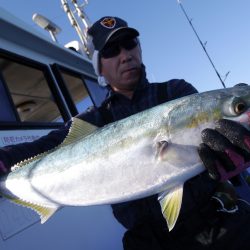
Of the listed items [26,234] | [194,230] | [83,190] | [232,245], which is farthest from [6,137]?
[232,245]

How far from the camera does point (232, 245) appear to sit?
8.43 ft

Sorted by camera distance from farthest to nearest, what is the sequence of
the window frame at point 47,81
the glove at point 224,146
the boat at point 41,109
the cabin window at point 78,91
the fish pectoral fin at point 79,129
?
the cabin window at point 78,91 → the window frame at point 47,81 → the boat at point 41,109 → the fish pectoral fin at point 79,129 → the glove at point 224,146

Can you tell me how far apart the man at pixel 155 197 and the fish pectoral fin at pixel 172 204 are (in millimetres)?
220

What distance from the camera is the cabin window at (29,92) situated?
5.57 metres

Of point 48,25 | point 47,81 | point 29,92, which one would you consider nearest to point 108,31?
point 47,81

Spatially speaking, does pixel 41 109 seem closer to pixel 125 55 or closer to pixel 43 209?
pixel 125 55

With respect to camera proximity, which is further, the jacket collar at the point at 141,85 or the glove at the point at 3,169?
the jacket collar at the point at 141,85

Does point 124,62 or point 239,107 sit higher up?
point 124,62

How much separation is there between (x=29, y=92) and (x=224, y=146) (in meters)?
5.15

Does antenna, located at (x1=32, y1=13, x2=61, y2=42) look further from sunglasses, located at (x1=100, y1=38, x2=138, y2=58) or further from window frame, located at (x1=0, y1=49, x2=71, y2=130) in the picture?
sunglasses, located at (x1=100, y1=38, x2=138, y2=58)

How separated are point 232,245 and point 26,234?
1.72 m

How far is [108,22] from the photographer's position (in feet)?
10.7

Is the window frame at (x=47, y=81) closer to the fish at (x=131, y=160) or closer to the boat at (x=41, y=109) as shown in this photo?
the boat at (x=41, y=109)

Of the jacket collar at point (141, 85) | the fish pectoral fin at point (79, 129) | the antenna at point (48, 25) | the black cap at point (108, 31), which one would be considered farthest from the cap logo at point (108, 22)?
the antenna at point (48, 25)
